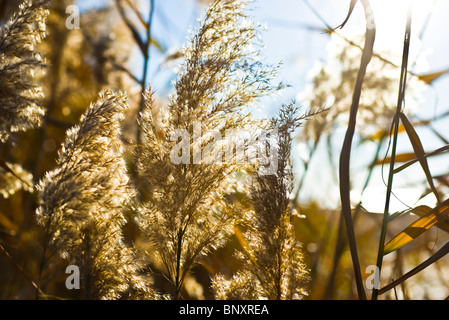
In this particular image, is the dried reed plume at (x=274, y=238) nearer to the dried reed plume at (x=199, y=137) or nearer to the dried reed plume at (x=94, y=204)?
the dried reed plume at (x=199, y=137)

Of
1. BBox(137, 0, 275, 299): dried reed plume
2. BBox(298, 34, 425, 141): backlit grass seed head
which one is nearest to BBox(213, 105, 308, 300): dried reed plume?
BBox(137, 0, 275, 299): dried reed plume

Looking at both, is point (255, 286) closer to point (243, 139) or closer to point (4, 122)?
point (243, 139)

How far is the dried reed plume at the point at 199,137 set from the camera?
40.8 inches

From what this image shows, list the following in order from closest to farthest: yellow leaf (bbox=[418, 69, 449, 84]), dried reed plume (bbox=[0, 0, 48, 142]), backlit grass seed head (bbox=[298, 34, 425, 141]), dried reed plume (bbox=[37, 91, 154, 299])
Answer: dried reed plume (bbox=[37, 91, 154, 299]) → dried reed plume (bbox=[0, 0, 48, 142]) → yellow leaf (bbox=[418, 69, 449, 84]) → backlit grass seed head (bbox=[298, 34, 425, 141])

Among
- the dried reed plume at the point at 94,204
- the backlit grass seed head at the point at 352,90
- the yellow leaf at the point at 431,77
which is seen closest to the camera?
the dried reed plume at the point at 94,204

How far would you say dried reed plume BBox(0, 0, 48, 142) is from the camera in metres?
1.07

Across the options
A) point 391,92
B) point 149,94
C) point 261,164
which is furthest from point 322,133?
point 149,94

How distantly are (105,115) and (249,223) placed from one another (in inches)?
19.4

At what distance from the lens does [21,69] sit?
109cm

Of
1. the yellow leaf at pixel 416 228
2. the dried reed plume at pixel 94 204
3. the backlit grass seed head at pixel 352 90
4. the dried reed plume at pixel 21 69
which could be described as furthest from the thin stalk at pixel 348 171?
the backlit grass seed head at pixel 352 90

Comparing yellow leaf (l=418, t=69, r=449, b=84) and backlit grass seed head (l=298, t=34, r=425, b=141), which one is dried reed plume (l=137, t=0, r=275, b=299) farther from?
backlit grass seed head (l=298, t=34, r=425, b=141)

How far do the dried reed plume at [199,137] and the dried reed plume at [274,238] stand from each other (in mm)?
90

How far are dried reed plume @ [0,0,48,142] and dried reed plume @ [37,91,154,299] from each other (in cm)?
19

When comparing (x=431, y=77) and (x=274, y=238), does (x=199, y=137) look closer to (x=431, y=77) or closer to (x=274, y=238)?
(x=274, y=238)
